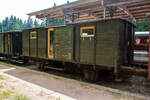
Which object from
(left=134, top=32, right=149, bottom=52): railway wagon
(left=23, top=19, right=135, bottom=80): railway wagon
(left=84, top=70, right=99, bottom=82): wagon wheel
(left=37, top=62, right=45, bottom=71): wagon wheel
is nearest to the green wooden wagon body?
(left=23, top=19, right=135, bottom=80): railway wagon

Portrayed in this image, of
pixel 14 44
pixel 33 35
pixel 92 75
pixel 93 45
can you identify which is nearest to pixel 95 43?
pixel 93 45

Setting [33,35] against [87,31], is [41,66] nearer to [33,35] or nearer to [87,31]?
[33,35]

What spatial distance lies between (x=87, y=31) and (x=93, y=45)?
72cm

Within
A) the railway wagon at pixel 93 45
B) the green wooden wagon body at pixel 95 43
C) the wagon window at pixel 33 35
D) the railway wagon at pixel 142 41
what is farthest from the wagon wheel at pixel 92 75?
the railway wagon at pixel 142 41

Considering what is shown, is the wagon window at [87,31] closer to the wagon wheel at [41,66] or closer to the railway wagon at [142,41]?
the wagon wheel at [41,66]

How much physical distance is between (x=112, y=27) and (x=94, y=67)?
1.82 m

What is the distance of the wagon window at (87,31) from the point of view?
16.8ft

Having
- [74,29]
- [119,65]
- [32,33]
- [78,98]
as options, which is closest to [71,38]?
[74,29]

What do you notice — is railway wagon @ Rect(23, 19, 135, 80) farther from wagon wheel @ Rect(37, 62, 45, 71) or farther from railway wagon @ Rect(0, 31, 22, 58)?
railway wagon @ Rect(0, 31, 22, 58)

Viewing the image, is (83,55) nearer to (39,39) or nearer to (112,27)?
(112,27)

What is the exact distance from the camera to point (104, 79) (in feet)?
20.0

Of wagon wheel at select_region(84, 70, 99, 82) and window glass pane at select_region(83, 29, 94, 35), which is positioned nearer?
window glass pane at select_region(83, 29, 94, 35)

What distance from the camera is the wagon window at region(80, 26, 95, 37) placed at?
5126mm

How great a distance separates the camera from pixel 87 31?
5.30m
